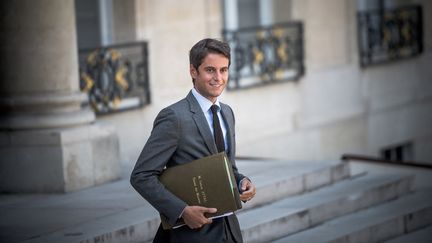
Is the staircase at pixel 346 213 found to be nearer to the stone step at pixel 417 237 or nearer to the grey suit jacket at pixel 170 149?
the stone step at pixel 417 237

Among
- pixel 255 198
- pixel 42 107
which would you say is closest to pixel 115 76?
pixel 42 107

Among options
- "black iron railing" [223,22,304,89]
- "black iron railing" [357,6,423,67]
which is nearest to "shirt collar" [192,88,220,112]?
"black iron railing" [223,22,304,89]

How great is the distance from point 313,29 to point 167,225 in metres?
9.09

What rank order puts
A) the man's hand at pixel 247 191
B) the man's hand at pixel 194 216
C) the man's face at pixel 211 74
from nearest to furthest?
the man's hand at pixel 194 216, the man's face at pixel 211 74, the man's hand at pixel 247 191

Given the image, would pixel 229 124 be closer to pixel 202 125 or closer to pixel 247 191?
pixel 202 125

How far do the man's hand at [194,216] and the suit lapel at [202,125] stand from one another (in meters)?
0.33

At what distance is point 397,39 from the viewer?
16.5m

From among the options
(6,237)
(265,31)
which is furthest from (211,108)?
(265,31)

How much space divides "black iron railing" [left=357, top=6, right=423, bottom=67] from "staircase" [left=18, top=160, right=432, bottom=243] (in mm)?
4505

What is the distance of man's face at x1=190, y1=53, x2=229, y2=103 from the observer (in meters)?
5.90

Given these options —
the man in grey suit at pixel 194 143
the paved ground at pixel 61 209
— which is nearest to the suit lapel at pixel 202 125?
the man in grey suit at pixel 194 143

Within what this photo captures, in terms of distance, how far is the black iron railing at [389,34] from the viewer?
1586cm

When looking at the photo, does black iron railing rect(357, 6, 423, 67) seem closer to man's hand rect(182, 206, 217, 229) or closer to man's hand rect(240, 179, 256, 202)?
man's hand rect(240, 179, 256, 202)

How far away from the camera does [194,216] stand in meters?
5.80
